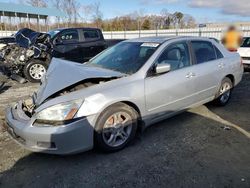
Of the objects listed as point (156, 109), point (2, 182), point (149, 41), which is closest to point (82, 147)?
point (2, 182)

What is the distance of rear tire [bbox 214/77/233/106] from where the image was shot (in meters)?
5.24

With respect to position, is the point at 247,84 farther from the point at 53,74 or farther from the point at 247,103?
the point at 53,74

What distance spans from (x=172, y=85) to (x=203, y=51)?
132cm

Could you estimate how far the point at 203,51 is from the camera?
482 cm

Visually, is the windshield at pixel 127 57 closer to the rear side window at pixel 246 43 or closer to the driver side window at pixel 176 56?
the driver side window at pixel 176 56

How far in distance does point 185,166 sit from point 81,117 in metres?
1.45

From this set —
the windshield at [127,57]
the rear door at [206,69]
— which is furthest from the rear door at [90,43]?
the rear door at [206,69]

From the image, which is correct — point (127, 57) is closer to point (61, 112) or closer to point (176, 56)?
point (176, 56)

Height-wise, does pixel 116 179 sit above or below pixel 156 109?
below

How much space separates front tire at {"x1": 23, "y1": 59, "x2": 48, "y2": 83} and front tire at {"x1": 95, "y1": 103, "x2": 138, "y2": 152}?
5.73 m

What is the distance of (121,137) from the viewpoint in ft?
11.8

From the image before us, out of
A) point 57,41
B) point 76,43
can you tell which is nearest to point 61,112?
point 57,41

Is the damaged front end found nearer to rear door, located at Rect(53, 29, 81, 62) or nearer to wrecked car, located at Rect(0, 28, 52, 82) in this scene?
wrecked car, located at Rect(0, 28, 52, 82)

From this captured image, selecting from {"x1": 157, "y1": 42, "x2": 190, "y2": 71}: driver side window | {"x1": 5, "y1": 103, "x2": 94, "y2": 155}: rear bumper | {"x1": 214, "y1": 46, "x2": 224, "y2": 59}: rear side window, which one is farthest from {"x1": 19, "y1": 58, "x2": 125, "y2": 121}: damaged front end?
A: {"x1": 214, "y1": 46, "x2": 224, "y2": 59}: rear side window
